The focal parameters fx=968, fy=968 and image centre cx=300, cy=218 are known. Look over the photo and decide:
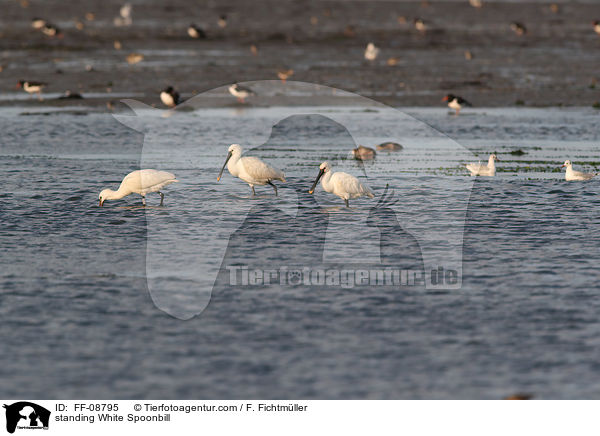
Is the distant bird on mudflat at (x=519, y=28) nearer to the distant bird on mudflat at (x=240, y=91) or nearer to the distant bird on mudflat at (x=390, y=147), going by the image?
the distant bird on mudflat at (x=240, y=91)

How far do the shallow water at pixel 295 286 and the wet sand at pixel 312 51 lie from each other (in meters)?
12.4

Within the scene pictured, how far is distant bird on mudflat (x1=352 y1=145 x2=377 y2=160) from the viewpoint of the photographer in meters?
21.9

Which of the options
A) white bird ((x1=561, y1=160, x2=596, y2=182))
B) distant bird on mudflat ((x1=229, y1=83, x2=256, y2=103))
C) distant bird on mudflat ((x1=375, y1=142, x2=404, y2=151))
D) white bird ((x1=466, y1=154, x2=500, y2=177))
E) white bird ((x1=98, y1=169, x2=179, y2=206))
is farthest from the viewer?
distant bird on mudflat ((x1=229, y1=83, x2=256, y2=103))

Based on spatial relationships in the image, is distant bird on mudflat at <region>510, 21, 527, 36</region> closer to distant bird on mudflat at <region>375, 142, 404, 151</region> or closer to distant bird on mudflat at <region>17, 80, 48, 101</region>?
distant bird on mudflat at <region>17, 80, 48, 101</region>

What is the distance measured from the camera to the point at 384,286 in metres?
11.6

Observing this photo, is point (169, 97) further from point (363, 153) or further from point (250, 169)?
point (250, 169)

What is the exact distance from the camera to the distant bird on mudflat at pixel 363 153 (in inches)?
864

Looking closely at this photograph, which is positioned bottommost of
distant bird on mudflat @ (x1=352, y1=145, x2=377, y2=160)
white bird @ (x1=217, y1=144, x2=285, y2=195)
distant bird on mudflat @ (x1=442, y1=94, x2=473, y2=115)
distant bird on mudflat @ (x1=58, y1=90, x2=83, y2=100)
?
white bird @ (x1=217, y1=144, x2=285, y2=195)

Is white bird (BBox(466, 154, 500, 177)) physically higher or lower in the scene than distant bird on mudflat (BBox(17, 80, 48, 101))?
lower

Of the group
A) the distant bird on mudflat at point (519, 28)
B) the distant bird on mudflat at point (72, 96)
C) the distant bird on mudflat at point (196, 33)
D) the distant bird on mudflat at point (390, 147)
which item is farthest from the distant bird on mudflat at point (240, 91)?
the distant bird on mudflat at point (519, 28)

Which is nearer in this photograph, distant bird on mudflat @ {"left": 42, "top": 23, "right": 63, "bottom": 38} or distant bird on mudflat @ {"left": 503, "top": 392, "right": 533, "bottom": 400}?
distant bird on mudflat @ {"left": 503, "top": 392, "right": 533, "bottom": 400}

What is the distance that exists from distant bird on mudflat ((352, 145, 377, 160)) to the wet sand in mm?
10125

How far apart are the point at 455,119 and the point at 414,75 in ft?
34.0
